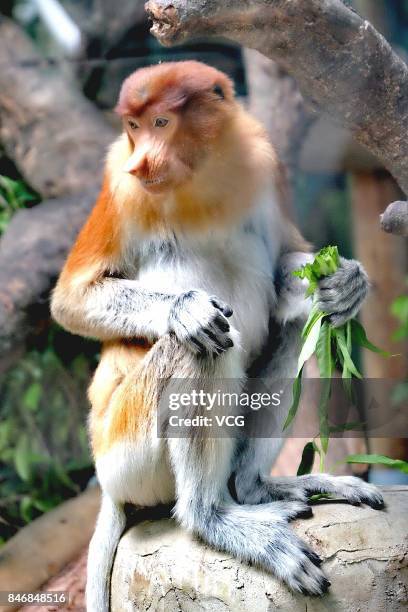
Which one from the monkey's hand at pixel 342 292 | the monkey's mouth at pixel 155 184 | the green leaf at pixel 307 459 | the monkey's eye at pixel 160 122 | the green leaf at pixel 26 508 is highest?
the monkey's eye at pixel 160 122

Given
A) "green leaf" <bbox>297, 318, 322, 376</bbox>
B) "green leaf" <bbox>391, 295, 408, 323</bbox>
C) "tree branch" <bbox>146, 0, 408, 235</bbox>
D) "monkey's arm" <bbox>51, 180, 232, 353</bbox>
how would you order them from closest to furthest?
"tree branch" <bbox>146, 0, 408, 235</bbox>
"monkey's arm" <bbox>51, 180, 232, 353</bbox>
"green leaf" <bbox>297, 318, 322, 376</bbox>
"green leaf" <bbox>391, 295, 408, 323</bbox>

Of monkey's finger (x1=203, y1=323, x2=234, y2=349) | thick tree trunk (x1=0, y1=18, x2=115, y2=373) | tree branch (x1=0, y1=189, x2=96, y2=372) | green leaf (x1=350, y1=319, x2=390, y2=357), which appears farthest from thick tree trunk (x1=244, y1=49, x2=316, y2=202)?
monkey's finger (x1=203, y1=323, x2=234, y2=349)

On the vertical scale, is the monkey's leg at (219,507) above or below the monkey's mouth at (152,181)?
below

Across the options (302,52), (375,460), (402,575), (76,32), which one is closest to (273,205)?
(302,52)

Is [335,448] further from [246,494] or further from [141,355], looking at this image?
[141,355]

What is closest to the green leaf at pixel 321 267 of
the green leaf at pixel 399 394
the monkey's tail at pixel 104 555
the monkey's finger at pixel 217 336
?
the monkey's finger at pixel 217 336

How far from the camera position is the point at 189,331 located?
3010mm

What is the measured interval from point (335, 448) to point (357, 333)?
5.12 feet

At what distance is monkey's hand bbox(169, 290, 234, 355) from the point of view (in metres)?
3.00

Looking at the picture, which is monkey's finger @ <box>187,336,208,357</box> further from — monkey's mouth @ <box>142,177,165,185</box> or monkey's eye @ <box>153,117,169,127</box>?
monkey's eye @ <box>153,117,169,127</box>

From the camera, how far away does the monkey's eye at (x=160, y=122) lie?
3.13 m

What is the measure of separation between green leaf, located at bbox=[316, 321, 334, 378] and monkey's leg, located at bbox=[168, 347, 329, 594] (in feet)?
1.24

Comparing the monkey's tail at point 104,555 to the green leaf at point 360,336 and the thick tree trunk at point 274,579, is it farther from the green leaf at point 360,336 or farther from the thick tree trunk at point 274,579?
the green leaf at point 360,336

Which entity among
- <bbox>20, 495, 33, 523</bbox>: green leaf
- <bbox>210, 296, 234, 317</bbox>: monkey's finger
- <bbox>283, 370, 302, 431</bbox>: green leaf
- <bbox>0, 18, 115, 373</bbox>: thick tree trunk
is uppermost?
<bbox>0, 18, 115, 373</bbox>: thick tree trunk
